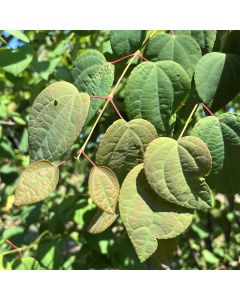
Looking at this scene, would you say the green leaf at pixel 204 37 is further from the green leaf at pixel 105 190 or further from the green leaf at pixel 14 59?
the green leaf at pixel 14 59

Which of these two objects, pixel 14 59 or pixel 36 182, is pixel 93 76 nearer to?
pixel 36 182

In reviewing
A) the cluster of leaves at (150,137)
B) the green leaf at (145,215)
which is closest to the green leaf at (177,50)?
the cluster of leaves at (150,137)

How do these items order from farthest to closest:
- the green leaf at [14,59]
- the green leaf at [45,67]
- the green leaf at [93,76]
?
the green leaf at [45,67]
the green leaf at [14,59]
the green leaf at [93,76]

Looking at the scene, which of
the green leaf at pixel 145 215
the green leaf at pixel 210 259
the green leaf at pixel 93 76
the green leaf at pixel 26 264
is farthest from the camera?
the green leaf at pixel 210 259

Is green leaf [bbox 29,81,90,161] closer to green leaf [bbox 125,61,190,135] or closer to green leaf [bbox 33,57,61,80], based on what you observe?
green leaf [bbox 125,61,190,135]

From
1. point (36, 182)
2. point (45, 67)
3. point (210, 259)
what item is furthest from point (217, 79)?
point (210, 259)

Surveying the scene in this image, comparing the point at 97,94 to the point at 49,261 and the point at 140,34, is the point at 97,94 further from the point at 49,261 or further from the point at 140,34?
the point at 49,261

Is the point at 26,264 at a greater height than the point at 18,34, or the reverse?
the point at 18,34
